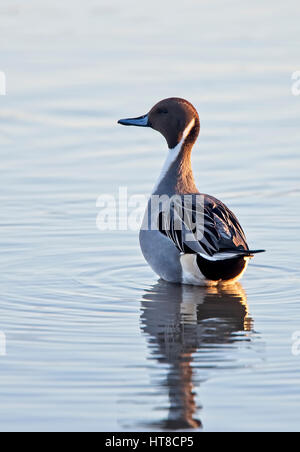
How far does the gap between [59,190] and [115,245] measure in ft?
4.90

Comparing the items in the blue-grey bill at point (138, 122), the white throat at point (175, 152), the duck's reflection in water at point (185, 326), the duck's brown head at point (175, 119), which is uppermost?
the blue-grey bill at point (138, 122)

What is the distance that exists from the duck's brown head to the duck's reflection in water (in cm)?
127

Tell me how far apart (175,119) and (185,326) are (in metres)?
2.24

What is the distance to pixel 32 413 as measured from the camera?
6031 mm

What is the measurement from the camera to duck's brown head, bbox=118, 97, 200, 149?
926cm

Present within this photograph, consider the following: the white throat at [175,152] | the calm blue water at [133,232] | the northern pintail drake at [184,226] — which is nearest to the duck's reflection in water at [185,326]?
the calm blue water at [133,232]

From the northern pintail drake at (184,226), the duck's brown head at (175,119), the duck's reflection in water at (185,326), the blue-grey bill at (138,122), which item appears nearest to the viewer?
the duck's reflection in water at (185,326)

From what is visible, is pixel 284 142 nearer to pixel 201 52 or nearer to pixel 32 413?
pixel 201 52

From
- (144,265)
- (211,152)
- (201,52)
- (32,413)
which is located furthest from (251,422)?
(201,52)

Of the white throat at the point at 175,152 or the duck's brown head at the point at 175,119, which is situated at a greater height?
the duck's brown head at the point at 175,119

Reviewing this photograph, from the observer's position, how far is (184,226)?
8562 millimetres

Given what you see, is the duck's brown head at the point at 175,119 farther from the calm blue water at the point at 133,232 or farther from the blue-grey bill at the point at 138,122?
the calm blue water at the point at 133,232

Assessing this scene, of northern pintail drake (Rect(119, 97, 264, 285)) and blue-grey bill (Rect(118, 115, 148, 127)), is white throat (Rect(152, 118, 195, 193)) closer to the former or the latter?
northern pintail drake (Rect(119, 97, 264, 285))

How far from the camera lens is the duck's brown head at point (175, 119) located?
926 cm
